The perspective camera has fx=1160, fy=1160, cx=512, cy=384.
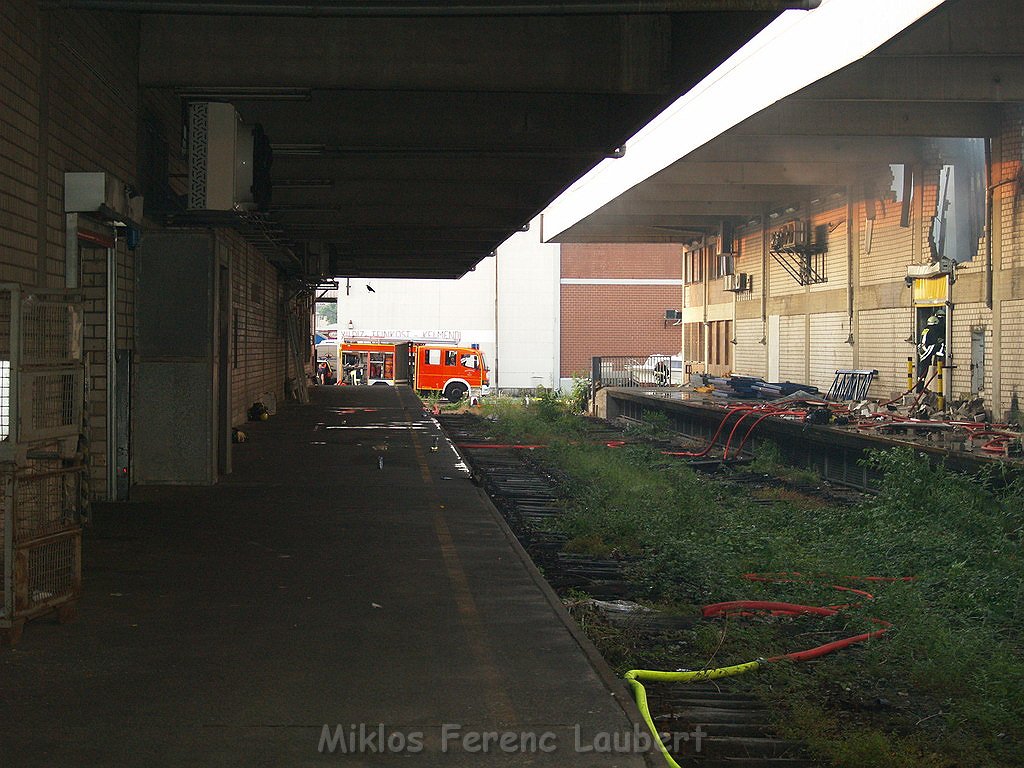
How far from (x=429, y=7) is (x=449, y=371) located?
3854 cm

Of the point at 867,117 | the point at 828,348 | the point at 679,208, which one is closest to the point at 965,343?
the point at 867,117

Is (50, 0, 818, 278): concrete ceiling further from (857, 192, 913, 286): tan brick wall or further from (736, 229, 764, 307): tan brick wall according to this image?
(736, 229, 764, 307): tan brick wall

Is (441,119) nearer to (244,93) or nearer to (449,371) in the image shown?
(244,93)

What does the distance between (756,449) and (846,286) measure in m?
8.22

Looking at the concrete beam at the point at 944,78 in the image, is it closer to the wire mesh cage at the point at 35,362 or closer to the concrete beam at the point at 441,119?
the concrete beam at the point at 441,119

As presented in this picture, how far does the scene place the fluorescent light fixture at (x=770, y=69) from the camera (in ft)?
52.8

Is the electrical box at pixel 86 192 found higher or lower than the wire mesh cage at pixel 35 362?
higher

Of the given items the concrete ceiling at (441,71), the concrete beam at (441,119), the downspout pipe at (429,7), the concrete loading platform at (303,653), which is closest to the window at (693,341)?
the concrete ceiling at (441,71)

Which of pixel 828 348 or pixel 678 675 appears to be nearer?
pixel 678 675

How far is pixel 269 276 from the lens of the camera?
28.1m

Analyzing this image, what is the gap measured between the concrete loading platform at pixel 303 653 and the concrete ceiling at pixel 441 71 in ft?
13.3

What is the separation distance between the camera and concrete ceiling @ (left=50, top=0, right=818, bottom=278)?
29.6 ft

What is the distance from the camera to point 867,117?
69.5 ft

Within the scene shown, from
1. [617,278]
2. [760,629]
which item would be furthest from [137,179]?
[617,278]
